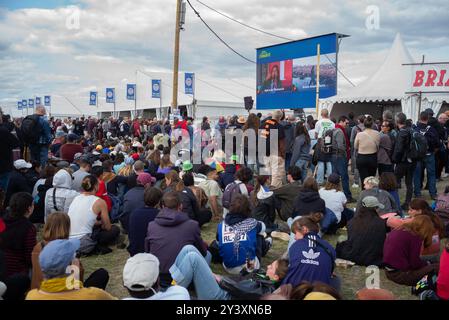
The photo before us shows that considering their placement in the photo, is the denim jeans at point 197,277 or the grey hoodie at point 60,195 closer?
the denim jeans at point 197,277

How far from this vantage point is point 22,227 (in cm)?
412

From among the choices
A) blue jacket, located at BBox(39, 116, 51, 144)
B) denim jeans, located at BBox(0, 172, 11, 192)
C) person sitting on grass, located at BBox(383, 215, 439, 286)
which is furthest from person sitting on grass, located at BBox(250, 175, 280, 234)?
blue jacket, located at BBox(39, 116, 51, 144)

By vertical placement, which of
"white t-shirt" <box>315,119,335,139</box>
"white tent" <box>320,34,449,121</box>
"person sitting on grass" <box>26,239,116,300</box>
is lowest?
"person sitting on grass" <box>26,239,116,300</box>

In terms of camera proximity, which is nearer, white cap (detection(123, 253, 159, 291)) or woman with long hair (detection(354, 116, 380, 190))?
white cap (detection(123, 253, 159, 291))

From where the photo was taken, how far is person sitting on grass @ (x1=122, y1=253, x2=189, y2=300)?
2.72 meters

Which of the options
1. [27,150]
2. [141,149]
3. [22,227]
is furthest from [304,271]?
[27,150]

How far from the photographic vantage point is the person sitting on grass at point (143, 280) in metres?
2.72

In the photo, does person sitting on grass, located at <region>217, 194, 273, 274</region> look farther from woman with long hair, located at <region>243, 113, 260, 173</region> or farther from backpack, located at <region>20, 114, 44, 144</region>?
backpack, located at <region>20, 114, 44, 144</region>

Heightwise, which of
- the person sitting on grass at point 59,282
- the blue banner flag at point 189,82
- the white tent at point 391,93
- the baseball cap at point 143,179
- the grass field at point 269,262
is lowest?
the grass field at point 269,262

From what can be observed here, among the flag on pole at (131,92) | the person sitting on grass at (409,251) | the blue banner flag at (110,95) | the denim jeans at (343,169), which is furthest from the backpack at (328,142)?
the blue banner flag at (110,95)

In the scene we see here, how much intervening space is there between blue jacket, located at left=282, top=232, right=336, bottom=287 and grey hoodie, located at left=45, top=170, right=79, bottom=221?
3.58 meters

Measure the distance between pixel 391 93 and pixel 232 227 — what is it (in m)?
12.6

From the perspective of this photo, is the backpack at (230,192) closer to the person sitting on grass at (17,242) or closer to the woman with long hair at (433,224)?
the woman with long hair at (433,224)
